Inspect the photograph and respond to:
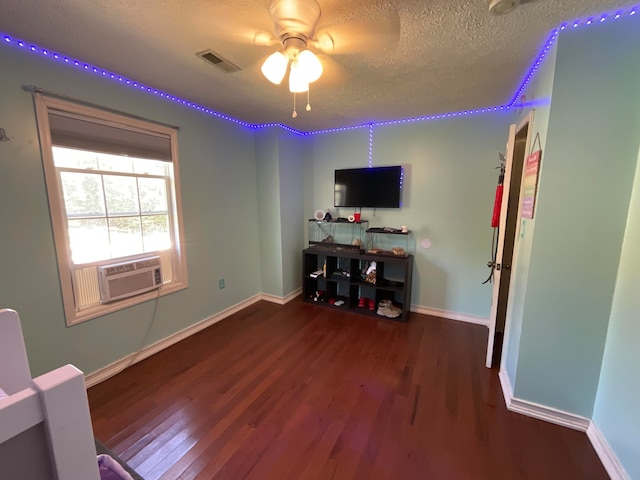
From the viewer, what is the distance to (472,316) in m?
3.09

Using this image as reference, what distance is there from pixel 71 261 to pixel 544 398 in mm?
3311

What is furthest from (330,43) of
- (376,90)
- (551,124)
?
(551,124)

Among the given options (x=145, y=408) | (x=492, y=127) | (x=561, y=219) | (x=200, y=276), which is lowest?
(x=145, y=408)

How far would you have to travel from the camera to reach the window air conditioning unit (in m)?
2.11

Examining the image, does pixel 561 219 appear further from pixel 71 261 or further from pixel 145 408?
pixel 71 261

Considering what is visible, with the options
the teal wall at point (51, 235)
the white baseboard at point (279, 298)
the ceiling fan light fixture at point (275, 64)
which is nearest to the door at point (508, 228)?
the ceiling fan light fixture at point (275, 64)

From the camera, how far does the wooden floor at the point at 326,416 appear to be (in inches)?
57.2

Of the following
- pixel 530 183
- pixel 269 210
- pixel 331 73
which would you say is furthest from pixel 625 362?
pixel 269 210

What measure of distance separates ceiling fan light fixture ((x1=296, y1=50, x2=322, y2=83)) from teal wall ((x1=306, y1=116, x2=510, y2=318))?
2.03 metres

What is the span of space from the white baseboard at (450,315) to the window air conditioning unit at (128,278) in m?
2.84

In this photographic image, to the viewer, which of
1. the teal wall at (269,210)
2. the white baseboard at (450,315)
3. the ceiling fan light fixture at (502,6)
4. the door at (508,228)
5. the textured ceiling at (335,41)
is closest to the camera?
the ceiling fan light fixture at (502,6)

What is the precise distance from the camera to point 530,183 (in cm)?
178

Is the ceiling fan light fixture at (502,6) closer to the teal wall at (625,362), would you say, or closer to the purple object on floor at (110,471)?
the teal wall at (625,362)

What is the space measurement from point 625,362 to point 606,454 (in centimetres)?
52
